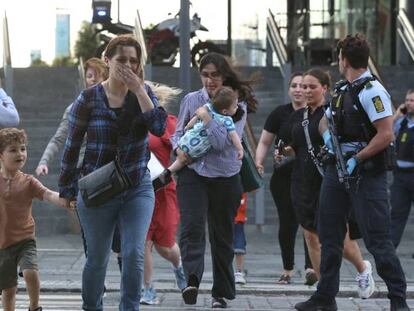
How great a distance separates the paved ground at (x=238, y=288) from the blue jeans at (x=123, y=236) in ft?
5.77

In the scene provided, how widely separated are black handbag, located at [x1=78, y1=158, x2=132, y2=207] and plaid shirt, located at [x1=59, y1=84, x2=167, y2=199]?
0.09 metres

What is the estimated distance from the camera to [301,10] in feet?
86.3

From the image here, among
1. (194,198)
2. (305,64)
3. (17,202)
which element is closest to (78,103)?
(17,202)

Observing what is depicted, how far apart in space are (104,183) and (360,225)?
1858 mm

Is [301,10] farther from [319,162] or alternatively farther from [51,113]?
[319,162]

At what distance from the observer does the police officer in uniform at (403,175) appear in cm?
1186

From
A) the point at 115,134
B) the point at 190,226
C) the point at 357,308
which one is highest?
the point at 115,134

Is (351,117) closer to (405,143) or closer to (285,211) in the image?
(285,211)

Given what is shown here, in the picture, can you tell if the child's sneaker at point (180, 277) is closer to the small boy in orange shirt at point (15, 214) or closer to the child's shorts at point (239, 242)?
the child's shorts at point (239, 242)

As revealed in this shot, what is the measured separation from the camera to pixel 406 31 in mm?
20422

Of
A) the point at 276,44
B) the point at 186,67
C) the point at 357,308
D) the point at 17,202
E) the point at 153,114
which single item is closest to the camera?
the point at 153,114

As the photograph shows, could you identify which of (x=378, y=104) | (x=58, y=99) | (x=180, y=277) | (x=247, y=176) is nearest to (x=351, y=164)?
(x=378, y=104)

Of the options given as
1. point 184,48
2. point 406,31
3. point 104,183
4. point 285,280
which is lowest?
point 285,280

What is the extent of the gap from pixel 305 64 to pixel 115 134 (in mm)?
17383
